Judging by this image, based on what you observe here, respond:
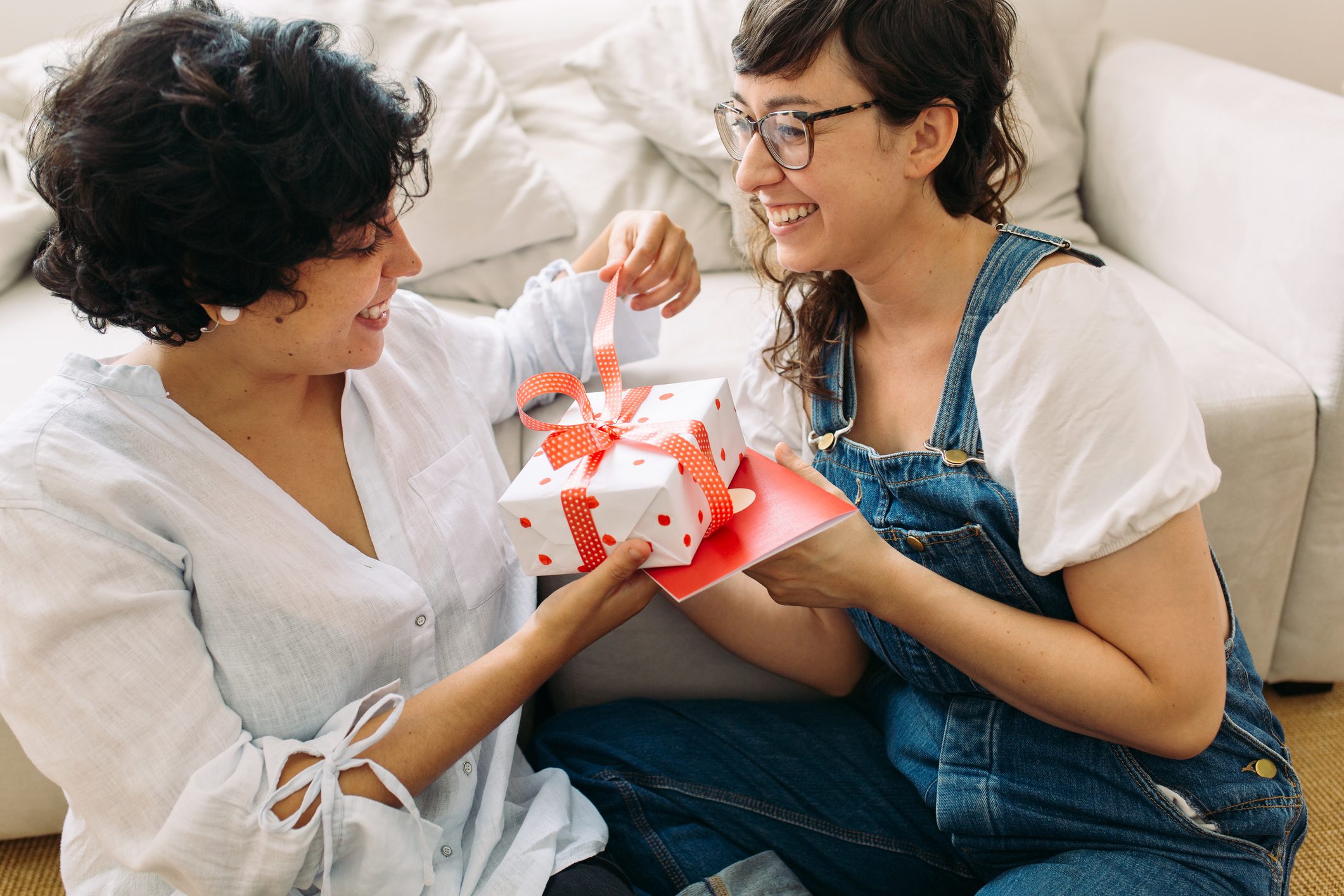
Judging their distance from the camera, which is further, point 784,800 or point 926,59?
point 784,800

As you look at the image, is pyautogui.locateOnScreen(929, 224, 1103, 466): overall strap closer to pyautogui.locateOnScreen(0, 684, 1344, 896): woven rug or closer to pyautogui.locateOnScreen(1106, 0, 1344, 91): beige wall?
pyautogui.locateOnScreen(0, 684, 1344, 896): woven rug

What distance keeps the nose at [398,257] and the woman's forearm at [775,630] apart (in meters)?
0.50

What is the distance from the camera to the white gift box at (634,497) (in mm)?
846

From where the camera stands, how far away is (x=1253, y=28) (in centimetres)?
232

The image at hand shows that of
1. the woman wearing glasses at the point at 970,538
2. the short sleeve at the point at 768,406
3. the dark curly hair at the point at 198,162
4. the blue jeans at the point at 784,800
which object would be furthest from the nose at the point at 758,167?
the blue jeans at the point at 784,800

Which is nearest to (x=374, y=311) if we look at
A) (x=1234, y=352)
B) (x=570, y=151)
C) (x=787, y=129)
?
(x=787, y=129)

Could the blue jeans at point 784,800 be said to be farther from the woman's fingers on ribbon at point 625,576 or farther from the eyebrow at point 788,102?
the eyebrow at point 788,102

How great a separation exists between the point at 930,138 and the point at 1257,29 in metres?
1.87

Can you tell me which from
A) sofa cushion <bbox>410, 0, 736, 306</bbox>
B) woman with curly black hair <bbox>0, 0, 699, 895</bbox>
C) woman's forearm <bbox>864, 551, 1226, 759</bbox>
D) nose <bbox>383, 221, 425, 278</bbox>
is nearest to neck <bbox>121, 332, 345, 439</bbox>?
woman with curly black hair <bbox>0, 0, 699, 895</bbox>

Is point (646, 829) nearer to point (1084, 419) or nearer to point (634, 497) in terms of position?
point (634, 497)

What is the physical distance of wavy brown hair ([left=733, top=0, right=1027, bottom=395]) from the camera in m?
0.90

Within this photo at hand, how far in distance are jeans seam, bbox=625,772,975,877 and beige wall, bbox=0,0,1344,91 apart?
1.93m

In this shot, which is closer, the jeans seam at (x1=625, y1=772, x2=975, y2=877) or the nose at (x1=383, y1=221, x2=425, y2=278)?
the nose at (x1=383, y1=221, x2=425, y2=278)

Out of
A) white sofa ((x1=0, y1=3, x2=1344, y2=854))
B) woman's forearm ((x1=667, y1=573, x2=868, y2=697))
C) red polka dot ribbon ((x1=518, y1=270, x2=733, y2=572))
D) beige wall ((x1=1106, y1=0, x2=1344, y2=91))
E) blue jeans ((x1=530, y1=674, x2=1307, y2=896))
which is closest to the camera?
red polka dot ribbon ((x1=518, y1=270, x2=733, y2=572))
